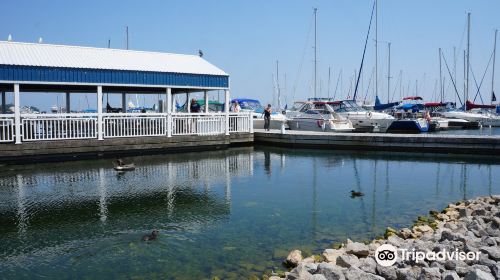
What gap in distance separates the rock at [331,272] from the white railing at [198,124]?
703 inches

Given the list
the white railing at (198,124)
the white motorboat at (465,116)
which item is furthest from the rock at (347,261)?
the white motorboat at (465,116)

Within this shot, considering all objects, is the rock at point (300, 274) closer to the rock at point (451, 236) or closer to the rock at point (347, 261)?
the rock at point (347, 261)

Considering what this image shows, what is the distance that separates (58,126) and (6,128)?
1.99 m

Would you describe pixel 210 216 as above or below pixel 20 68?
below

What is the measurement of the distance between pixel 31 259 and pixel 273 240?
434 cm

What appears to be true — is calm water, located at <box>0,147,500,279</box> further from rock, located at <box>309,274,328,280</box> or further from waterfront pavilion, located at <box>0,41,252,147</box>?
waterfront pavilion, located at <box>0,41,252,147</box>

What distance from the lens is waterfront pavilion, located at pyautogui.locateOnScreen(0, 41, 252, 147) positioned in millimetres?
19422

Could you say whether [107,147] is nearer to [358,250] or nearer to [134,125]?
[134,125]

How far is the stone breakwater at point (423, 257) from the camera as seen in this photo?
6.14 meters

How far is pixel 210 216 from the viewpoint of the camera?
11.0 m

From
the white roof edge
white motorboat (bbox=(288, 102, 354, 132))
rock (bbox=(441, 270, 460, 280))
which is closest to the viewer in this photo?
rock (bbox=(441, 270, 460, 280))

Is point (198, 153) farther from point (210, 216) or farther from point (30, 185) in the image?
point (210, 216)

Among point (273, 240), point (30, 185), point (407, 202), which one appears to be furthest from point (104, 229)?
point (407, 202)

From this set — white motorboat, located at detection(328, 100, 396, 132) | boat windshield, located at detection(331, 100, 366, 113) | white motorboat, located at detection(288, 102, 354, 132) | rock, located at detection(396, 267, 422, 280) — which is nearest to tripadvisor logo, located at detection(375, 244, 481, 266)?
Result: rock, located at detection(396, 267, 422, 280)
